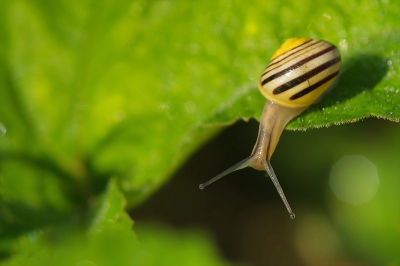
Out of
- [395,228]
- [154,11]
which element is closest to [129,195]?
[154,11]

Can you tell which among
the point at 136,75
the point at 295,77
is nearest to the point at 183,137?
the point at 136,75

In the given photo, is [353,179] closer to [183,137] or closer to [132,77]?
[183,137]

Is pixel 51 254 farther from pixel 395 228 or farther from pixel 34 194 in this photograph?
pixel 395 228

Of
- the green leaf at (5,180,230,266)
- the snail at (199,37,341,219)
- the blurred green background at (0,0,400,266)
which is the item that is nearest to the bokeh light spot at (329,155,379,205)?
the blurred green background at (0,0,400,266)

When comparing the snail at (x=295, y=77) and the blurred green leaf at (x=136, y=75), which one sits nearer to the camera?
the snail at (x=295, y=77)

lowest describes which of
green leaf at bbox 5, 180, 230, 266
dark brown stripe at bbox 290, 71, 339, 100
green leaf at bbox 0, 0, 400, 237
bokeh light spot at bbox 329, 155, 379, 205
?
bokeh light spot at bbox 329, 155, 379, 205

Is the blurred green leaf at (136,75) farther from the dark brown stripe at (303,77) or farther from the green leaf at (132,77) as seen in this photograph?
the dark brown stripe at (303,77)

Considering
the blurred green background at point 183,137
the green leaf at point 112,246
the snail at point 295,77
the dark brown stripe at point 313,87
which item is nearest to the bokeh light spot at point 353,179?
the blurred green background at point 183,137

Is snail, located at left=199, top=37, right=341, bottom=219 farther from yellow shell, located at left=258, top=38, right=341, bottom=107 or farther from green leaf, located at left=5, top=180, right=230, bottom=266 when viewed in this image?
green leaf, located at left=5, top=180, right=230, bottom=266
